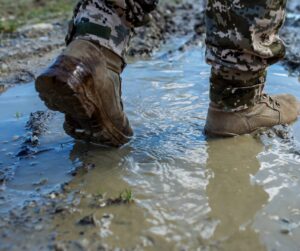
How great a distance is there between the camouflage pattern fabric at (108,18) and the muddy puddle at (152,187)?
52 centimetres

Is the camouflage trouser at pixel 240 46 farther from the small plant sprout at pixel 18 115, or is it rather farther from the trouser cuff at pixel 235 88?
the small plant sprout at pixel 18 115

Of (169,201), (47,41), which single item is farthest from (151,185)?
(47,41)

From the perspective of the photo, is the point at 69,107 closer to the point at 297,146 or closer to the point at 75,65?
the point at 75,65

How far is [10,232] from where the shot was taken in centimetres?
169

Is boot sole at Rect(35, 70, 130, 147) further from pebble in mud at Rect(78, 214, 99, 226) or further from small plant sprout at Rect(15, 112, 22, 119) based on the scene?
small plant sprout at Rect(15, 112, 22, 119)

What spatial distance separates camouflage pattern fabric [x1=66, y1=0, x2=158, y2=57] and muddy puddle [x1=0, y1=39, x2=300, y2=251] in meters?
0.52

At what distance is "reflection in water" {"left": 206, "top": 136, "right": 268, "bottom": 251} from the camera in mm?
1641

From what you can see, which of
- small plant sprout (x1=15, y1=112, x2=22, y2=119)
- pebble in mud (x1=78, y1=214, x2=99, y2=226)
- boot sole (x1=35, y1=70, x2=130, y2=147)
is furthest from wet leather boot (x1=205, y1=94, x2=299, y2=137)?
small plant sprout (x1=15, y1=112, x2=22, y2=119)

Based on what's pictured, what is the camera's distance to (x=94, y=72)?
2053 mm

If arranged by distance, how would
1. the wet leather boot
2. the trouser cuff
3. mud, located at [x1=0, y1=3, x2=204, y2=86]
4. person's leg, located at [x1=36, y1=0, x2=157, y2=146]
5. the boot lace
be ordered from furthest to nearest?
mud, located at [x1=0, y1=3, x2=204, y2=86]
the boot lace
the wet leather boot
the trouser cuff
person's leg, located at [x1=36, y1=0, x2=157, y2=146]

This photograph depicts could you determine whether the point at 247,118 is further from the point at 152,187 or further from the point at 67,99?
the point at 67,99

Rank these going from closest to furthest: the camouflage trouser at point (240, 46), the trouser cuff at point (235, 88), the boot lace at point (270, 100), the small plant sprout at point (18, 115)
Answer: the camouflage trouser at point (240, 46), the trouser cuff at point (235, 88), the boot lace at point (270, 100), the small plant sprout at point (18, 115)

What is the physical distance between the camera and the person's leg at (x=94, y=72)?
1954 millimetres

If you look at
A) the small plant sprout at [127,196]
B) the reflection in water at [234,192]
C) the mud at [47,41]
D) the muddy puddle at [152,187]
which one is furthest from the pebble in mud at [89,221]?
the mud at [47,41]
